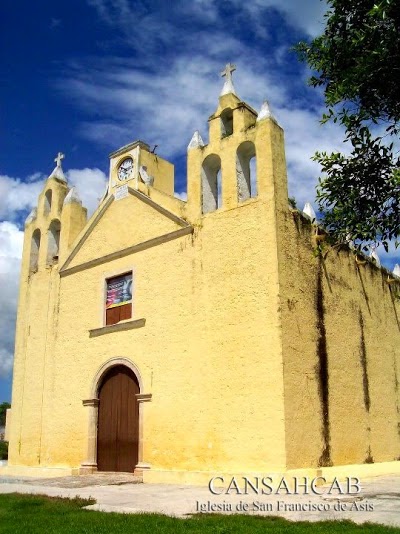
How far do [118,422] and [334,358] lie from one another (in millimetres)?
5461

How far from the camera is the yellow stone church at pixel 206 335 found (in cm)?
1145

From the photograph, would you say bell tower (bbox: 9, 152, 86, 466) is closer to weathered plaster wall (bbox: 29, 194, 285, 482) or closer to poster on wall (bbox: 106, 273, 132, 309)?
weathered plaster wall (bbox: 29, 194, 285, 482)

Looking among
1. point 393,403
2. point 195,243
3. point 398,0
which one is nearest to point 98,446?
point 195,243

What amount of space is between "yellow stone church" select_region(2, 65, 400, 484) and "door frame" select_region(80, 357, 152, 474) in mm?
36

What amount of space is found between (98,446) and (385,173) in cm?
987

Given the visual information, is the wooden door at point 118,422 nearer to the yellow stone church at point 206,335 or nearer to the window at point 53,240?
the yellow stone church at point 206,335

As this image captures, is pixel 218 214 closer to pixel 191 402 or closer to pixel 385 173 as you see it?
pixel 191 402

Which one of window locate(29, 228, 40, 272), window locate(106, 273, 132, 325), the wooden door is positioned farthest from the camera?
window locate(29, 228, 40, 272)

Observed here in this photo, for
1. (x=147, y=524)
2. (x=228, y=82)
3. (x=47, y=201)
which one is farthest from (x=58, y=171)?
(x=147, y=524)

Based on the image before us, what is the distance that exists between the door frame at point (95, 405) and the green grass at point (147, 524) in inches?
204

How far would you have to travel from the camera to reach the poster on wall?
14.5m

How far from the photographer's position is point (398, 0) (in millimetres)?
7344

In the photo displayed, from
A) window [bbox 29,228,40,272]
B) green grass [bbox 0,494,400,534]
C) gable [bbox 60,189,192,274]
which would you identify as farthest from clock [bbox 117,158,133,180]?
green grass [bbox 0,494,400,534]

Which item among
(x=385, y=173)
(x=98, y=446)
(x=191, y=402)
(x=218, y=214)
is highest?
(x=218, y=214)
